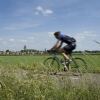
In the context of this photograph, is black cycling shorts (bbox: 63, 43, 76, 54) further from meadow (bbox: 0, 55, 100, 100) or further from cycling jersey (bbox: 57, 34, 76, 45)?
meadow (bbox: 0, 55, 100, 100)

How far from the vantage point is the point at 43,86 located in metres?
6.59

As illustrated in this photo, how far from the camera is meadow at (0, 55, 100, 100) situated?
644 cm

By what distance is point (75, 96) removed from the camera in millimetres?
6715

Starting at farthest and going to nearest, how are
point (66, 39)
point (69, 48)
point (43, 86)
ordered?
point (69, 48) → point (66, 39) → point (43, 86)

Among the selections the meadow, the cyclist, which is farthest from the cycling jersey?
the meadow

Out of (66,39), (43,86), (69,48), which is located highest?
(66,39)

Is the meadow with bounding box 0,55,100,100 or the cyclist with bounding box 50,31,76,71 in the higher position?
the cyclist with bounding box 50,31,76,71

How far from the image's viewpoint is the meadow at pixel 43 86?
644 centimetres

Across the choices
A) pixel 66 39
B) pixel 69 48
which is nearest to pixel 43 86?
pixel 66 39

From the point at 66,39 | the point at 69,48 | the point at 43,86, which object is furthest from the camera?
the point at 69,48

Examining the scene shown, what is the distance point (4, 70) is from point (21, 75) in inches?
13.8

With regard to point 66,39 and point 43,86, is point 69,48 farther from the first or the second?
point 43,86

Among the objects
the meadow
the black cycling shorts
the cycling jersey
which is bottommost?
the meadow

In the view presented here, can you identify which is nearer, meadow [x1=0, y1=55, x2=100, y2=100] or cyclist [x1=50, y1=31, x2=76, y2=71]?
meadow [x1=0, y1=55, x2=100, y2=100]
